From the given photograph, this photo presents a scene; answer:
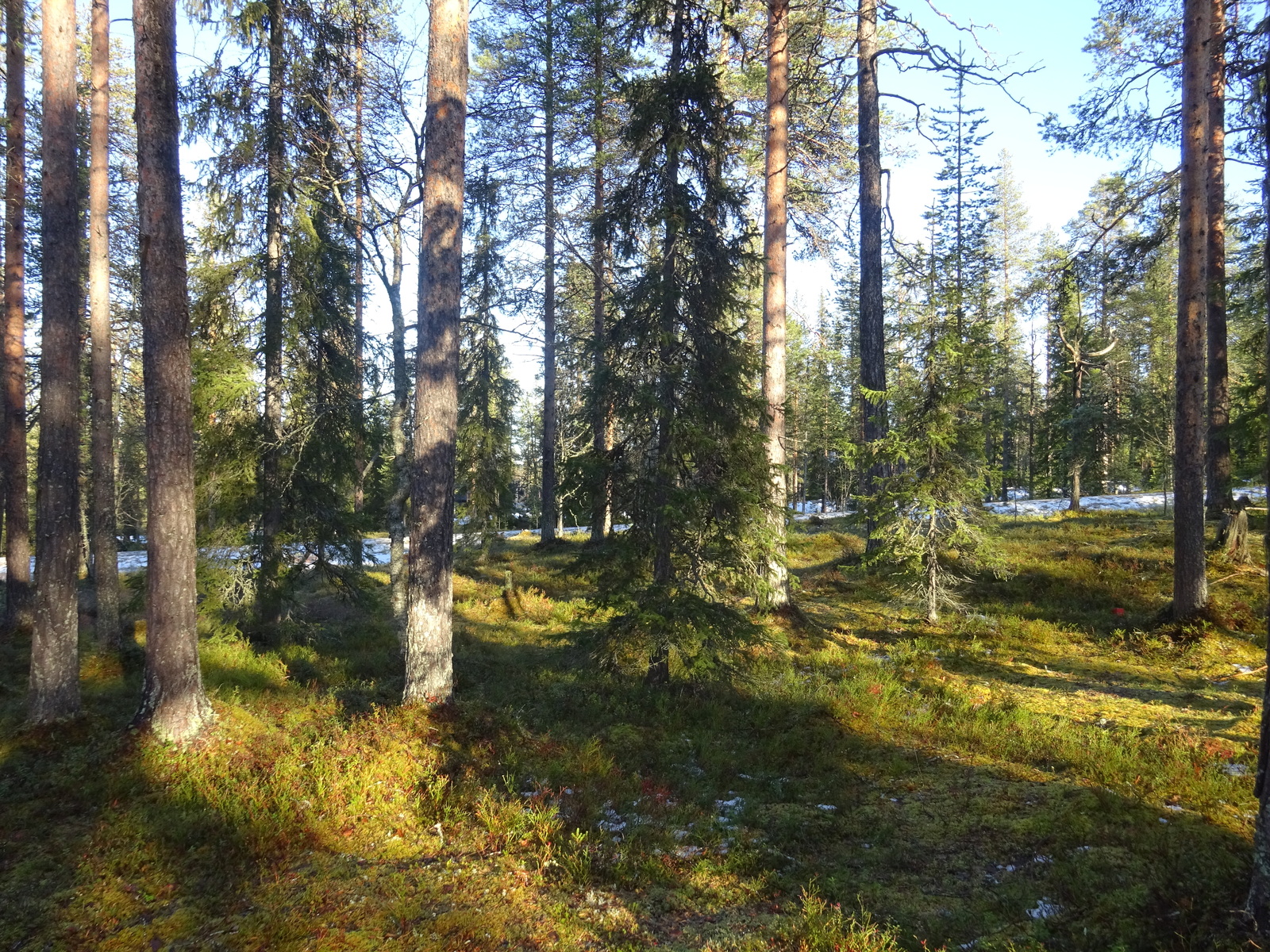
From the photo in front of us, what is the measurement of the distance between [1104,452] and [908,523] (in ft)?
65.7

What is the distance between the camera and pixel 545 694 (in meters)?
9.54

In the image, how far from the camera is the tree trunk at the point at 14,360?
1279 cm

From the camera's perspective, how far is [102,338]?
36.9ft

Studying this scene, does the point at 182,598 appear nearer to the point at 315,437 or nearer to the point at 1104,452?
the point at 315,437

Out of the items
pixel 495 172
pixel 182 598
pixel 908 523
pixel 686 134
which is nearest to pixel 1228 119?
pixel 908 523

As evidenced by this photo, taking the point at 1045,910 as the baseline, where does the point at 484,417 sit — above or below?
above

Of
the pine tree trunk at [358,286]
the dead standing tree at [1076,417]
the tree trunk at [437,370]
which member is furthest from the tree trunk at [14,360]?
the dead standing tree at [1076,417]

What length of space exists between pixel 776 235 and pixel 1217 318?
36.5 feet

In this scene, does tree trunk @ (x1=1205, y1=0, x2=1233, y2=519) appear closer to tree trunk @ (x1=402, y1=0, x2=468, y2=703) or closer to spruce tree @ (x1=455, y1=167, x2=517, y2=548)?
tree trunk @ (x1=402, y1=0, x2=468, y2=703)

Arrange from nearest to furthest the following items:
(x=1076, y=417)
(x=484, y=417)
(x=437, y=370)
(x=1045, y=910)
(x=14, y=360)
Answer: (x=1045, y=910) → (x=437, y=370) → (x=14, y=360) → (x=484, y=417) → (x=1076, y=417)

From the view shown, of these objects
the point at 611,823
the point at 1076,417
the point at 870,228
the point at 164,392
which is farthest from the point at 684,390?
the point at 1076,417

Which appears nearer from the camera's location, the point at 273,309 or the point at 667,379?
the point at 667,379

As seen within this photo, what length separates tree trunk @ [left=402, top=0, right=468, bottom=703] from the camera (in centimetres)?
830

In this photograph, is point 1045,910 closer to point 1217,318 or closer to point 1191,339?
point 1191,339
